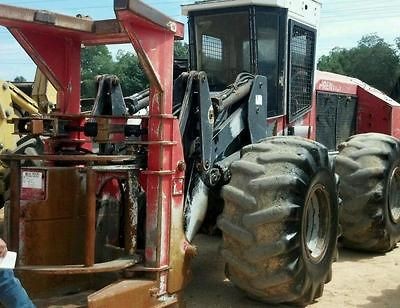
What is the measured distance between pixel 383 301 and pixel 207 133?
7.18ft

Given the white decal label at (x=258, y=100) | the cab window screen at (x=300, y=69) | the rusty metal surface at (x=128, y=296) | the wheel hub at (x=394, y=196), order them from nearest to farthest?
the rusty metal surface at (x=128, y=296), the white decal label at (x=258, y=100), the cab window screen at (x=300, y=69), the wheel hub at (x=394, y=196)

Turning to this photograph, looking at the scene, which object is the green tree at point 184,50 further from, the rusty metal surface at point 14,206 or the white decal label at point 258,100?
the rusty metal surface at point 14,206

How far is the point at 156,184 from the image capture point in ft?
14.0

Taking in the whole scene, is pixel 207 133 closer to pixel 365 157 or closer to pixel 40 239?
pixel 40 239

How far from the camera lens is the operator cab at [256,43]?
609 centimetres

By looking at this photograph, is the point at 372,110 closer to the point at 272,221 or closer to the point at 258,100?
the point at 258,100

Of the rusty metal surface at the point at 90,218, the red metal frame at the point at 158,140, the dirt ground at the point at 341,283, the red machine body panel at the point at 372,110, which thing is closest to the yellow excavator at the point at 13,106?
the dirt ground at the point at 341,283

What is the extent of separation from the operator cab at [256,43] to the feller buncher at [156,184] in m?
0.04

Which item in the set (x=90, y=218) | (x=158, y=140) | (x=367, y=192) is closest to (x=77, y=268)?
(x=90, y=218)

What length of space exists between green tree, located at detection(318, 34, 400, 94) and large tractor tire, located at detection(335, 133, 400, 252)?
32941 mm

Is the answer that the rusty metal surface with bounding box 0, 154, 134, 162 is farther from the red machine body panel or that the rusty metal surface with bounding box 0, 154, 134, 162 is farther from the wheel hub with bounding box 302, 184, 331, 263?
the red machine body panel

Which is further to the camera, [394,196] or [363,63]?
[363,63]

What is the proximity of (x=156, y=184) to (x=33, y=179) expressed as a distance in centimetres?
87

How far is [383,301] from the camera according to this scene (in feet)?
17.5
